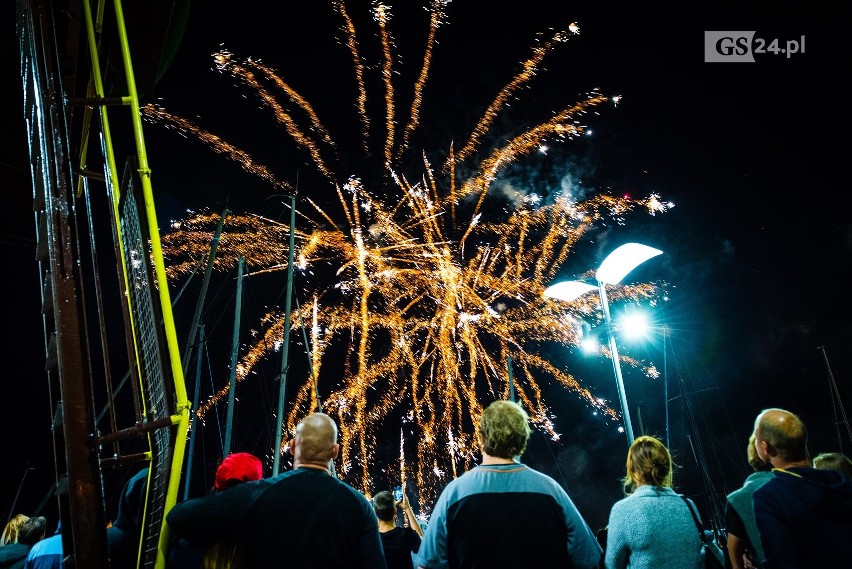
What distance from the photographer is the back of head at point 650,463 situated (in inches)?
169

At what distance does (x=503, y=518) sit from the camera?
3512 mm

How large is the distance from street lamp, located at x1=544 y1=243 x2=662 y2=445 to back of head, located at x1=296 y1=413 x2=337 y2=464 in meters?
5.04

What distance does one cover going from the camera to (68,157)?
262cm

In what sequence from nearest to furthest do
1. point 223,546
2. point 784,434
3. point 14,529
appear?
point 223,546 → point 784,434 → point 14,529

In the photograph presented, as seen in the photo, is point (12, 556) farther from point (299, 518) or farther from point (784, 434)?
point (784, 434)

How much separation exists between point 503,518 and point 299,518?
1.34 m

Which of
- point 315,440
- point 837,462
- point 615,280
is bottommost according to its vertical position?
point 837,462

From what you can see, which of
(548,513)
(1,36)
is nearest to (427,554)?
(548,513)

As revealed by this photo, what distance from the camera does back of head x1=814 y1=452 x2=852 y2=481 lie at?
14.9 ft

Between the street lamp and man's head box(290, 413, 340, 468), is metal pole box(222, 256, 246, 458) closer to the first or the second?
the street lamp

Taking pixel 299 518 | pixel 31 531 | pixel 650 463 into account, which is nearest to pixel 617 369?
pixel 650 463

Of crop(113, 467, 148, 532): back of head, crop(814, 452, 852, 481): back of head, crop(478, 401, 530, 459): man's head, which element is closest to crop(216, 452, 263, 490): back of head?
crop(113, 467, 148, 532): back of head

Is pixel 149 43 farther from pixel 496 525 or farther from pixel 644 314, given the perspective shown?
pixel 644 314

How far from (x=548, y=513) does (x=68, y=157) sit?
355cm
